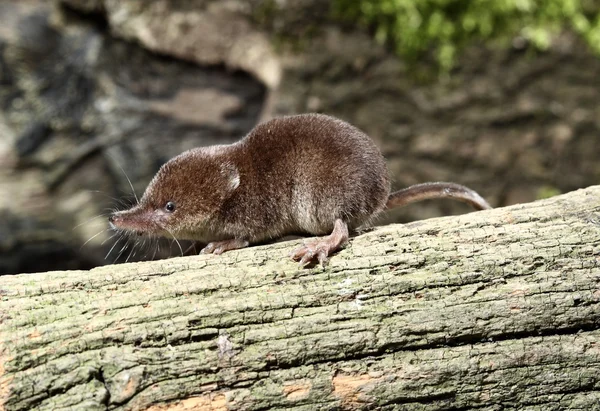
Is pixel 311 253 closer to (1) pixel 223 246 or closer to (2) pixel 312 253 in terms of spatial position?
(2) pixel 312 253

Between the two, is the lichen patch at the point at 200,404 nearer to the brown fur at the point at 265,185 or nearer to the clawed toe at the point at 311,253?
the clawed toe at the point at 311,253

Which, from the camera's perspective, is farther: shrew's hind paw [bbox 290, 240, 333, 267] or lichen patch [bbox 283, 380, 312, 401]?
shrew's hind paw [bbox 290, 240, 333, 267]

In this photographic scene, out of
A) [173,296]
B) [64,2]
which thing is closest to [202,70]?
[64,2]

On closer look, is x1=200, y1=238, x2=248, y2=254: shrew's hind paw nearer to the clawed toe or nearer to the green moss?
the clawed toe

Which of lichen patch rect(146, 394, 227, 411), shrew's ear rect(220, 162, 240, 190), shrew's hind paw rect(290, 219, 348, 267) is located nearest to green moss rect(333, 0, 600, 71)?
shrew's ear rect(220, 162, 240, 190)

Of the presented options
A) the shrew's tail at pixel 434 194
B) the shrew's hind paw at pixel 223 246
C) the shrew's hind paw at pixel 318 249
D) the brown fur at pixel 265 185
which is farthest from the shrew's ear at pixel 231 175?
the shrew's tail at pixel 434 194

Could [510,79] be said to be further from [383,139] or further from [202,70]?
[202,70]
